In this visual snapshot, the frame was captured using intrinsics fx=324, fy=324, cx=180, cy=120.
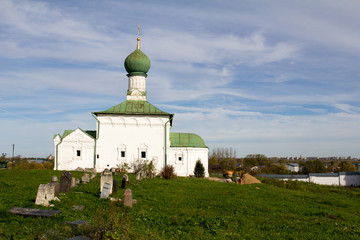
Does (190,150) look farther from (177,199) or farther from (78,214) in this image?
(78,214)

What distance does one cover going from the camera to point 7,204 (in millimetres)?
9242

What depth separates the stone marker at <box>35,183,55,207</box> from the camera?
30.9ft

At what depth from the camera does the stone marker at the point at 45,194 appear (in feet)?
30.9

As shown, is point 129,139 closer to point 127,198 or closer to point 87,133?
point 87,133

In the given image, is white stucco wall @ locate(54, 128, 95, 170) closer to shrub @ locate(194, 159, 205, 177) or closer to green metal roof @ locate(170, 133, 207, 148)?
green metal roof @ locate(170, 133, 207, 148)

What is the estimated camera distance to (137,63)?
91.1 ft

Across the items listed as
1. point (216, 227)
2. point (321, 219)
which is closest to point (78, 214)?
point (216, 227)

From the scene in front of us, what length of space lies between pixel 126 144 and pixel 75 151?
4032 mm

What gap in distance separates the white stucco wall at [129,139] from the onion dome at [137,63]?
4482 mm

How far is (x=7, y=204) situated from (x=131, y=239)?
17.8 feet

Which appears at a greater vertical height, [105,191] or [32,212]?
[105,191]

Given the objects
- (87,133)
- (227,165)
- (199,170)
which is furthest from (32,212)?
(227,165)

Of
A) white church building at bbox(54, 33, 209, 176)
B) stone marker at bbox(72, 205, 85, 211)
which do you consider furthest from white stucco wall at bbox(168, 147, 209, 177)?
stone marker at bbox(72, 205, 85, 211)

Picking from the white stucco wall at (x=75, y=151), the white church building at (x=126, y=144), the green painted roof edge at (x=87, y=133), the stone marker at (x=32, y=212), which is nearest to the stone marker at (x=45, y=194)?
the stone marker at (x=32, y=212)
